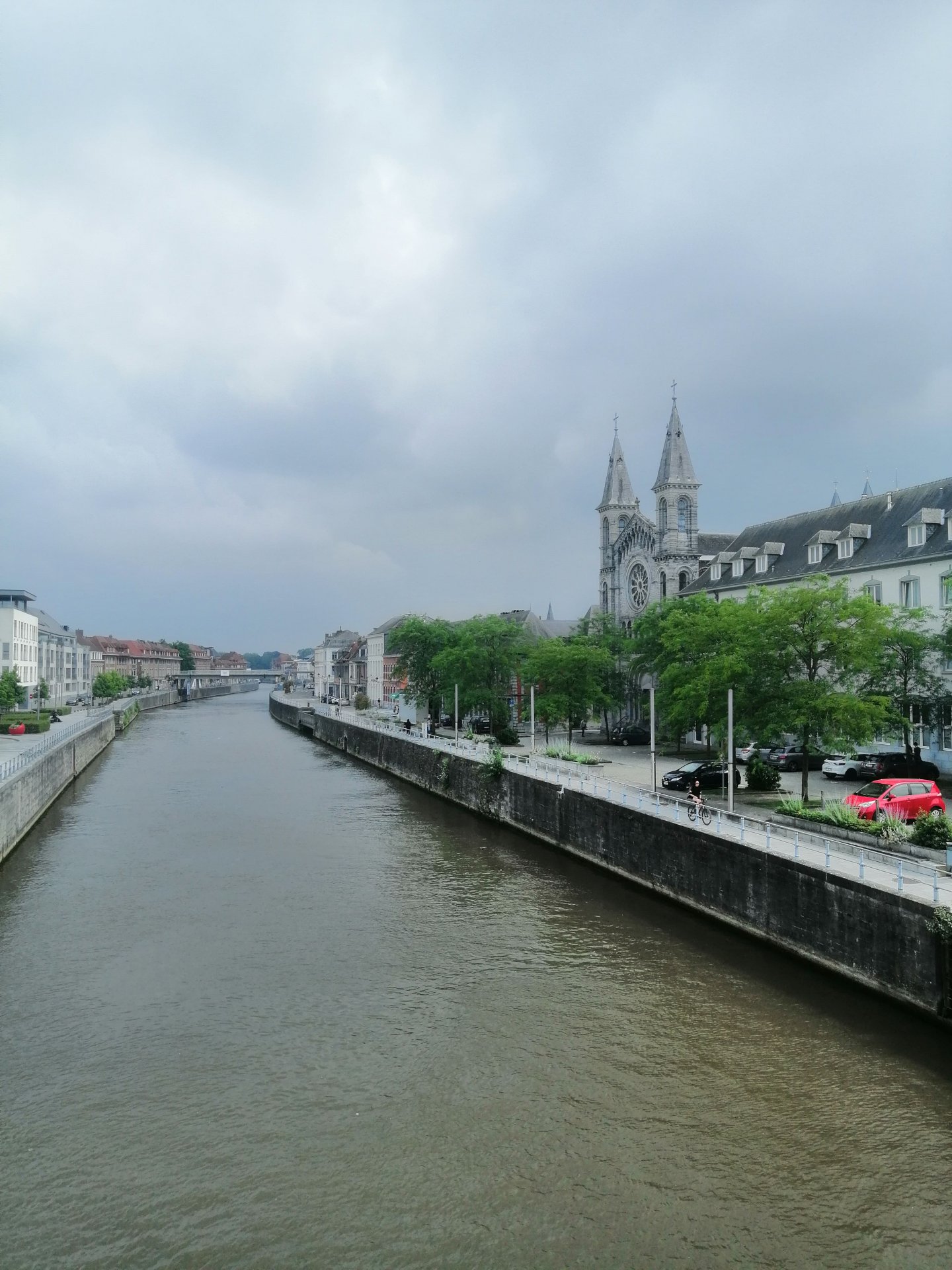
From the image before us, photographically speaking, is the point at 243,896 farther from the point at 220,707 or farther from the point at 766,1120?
the point at 220,707

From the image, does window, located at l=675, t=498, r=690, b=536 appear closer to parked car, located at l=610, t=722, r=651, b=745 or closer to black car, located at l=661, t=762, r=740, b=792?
parked car, located at l=610, t=722, r=651, b=745

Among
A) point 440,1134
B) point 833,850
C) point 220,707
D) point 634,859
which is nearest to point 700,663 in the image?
point 634,859

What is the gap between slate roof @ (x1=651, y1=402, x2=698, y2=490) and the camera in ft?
228

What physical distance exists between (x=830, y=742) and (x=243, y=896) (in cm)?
1976

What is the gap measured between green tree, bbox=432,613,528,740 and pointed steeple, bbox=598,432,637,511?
65.6 ft

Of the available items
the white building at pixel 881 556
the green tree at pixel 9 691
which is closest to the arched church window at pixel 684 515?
the white building at pixel 881 556

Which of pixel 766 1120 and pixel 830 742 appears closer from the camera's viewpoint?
pixel 766 1120

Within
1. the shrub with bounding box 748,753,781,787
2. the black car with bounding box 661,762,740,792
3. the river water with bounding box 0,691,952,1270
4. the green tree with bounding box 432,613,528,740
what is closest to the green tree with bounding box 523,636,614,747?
the green tree with bounding box 432,613,528,740

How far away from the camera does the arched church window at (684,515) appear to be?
69875mm

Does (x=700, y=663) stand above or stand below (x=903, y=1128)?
above

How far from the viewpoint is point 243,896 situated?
2686cm

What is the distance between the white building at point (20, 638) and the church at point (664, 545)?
58.5m

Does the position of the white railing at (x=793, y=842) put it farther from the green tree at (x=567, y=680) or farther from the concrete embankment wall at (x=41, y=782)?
the concrete embankment wall at (x=41, y=782)

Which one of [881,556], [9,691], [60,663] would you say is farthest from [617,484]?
[60,663]
